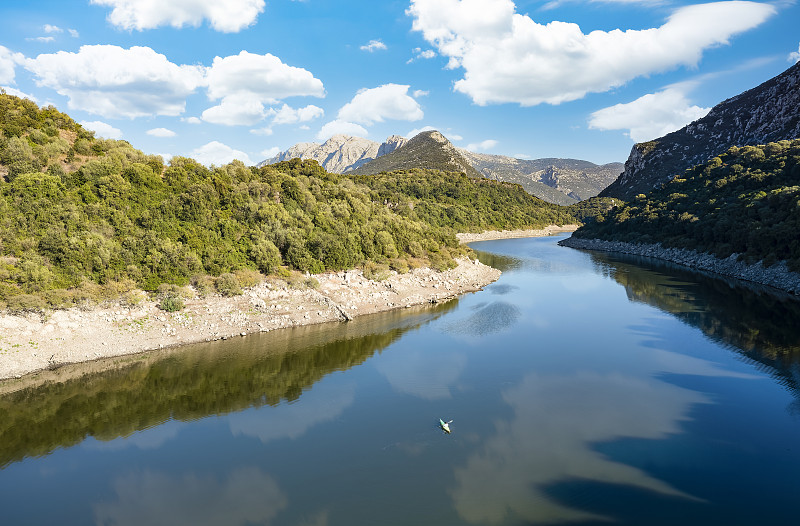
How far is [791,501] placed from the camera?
53.0 feet

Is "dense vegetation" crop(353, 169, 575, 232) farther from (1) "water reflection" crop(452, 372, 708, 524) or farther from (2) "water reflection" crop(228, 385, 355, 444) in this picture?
(1) "water reflection" crop(452, 372, 708, 524)

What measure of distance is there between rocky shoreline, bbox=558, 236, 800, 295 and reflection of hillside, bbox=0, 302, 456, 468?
167 ft

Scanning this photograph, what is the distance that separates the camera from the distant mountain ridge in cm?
11531

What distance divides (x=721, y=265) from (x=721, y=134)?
107 metres

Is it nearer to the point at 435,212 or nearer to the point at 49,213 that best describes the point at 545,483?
the point at 49,213

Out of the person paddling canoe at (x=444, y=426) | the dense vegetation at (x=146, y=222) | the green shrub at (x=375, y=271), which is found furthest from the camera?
the green shrub at (x=375, y=271)

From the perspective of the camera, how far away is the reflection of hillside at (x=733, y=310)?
31.7 metres

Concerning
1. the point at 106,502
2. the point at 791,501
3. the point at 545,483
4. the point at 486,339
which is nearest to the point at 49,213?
the point at 106,502

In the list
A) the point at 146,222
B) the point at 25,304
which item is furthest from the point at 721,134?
the point at 25,304

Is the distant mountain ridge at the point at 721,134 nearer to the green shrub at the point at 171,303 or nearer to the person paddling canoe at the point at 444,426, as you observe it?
the person paddling canoe at the point at 444,426

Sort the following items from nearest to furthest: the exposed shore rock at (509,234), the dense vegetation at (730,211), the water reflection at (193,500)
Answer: the water reflection at (193,500) → the dense vegetation at (730,211) → the exposed shore rock at (509,234)

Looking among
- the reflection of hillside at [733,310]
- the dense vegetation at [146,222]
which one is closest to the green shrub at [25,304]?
the dense vegetation at [146,222]

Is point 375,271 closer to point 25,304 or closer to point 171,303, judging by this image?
point 171,303

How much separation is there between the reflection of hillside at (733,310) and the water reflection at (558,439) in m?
10.2
